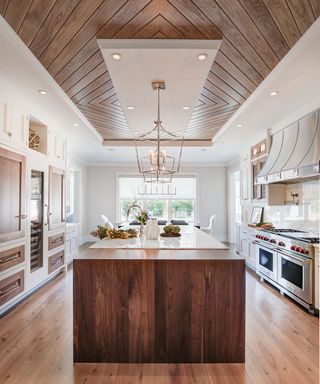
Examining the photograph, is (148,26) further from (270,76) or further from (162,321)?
(162,321)

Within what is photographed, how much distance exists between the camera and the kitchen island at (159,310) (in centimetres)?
228

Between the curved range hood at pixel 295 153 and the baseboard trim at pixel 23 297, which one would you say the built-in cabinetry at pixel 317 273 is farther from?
the baseboard trim at pixel 23 297

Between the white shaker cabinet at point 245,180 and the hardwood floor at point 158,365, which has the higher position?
the white shaker cabinet at point 245,180

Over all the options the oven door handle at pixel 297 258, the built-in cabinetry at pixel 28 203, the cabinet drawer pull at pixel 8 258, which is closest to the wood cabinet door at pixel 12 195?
the built-in cabinetry at pixel 28 203

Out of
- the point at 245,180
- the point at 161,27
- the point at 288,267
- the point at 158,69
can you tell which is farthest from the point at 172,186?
the point at 161,27

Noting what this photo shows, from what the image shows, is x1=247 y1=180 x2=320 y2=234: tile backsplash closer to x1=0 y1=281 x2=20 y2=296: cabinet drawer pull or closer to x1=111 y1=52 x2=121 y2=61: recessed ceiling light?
x1=111 y1=52 x2=121 y2=61: recessed ceiling light

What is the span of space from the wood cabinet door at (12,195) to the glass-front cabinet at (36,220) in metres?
0.41

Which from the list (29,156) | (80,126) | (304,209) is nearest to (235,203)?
(304,209)

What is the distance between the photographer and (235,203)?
8844mm

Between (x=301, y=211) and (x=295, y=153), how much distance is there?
38.0 inches

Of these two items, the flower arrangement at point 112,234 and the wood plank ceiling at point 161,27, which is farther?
the flower arrangement at point 112,234

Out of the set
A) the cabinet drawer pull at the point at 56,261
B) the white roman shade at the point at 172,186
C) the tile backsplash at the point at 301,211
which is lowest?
the cabinet drawer pull at the point at 56,261

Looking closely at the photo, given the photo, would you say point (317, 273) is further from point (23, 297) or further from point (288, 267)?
point (23, 297)

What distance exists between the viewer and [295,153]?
3.98 meters
